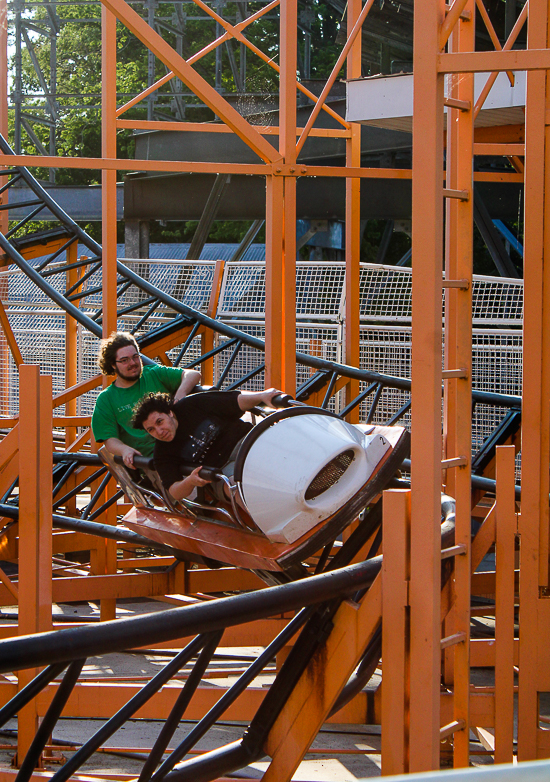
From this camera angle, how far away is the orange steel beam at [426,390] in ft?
7.76

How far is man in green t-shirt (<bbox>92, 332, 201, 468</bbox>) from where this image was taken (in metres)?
4.88

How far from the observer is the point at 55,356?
11.0m

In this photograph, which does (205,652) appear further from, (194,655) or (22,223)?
(22,223)

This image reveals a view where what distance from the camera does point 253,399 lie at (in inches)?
168

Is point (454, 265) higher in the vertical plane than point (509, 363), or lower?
higher

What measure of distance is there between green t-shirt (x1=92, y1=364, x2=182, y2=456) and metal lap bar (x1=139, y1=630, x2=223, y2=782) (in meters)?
2.64

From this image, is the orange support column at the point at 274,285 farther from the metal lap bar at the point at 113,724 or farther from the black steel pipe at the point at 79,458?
the metal lap bar at the point at 113,724

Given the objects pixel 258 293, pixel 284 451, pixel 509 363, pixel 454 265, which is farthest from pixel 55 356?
pixel 454 265

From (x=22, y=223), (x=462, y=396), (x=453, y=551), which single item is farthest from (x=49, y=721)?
(x=22, y=223)

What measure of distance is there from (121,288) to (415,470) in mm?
7198

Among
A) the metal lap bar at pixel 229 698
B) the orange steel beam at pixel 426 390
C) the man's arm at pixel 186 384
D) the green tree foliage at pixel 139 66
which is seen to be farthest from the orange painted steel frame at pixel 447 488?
the green tree foliage at pixel 139 66

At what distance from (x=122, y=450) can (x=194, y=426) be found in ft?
1.48

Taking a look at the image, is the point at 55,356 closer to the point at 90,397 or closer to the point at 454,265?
the point at 90,397

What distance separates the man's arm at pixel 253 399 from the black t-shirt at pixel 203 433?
0.17ft
